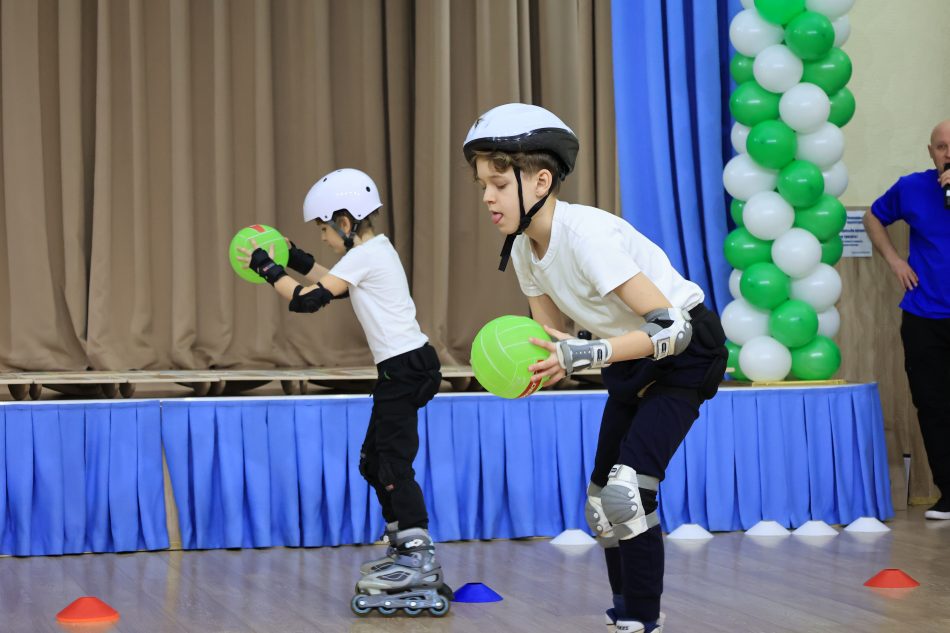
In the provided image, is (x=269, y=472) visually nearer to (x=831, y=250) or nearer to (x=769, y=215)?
(x=769, y=215)

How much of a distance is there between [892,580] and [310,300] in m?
2.20

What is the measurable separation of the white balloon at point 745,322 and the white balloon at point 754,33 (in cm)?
120

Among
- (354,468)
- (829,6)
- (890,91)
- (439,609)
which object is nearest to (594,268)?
(439,609)

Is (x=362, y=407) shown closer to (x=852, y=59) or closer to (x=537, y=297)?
(x=537, y=297)

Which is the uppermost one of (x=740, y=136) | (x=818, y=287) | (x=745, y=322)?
(x=740, y=136)

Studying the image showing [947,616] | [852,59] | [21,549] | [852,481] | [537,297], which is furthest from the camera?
[852,59]

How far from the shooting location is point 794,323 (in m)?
5.32

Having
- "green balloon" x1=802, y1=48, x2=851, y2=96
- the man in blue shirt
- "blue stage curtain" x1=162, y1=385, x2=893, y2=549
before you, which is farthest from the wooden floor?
"green balloon" x1=802, y1=48, x2=851, y2=96

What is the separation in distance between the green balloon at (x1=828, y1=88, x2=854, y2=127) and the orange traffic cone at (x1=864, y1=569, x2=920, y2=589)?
7.74ft

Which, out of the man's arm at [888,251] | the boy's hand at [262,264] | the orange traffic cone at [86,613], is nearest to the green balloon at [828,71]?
the man's arm at [888,251]

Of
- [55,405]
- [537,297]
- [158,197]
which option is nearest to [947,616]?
[537,297]

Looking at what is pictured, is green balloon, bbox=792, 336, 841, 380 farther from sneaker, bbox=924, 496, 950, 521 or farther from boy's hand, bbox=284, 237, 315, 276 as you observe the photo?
boy's hand, bbox=284, 237, 315, 276

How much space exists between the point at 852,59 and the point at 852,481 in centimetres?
242

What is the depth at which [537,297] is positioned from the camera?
3.07 metres
